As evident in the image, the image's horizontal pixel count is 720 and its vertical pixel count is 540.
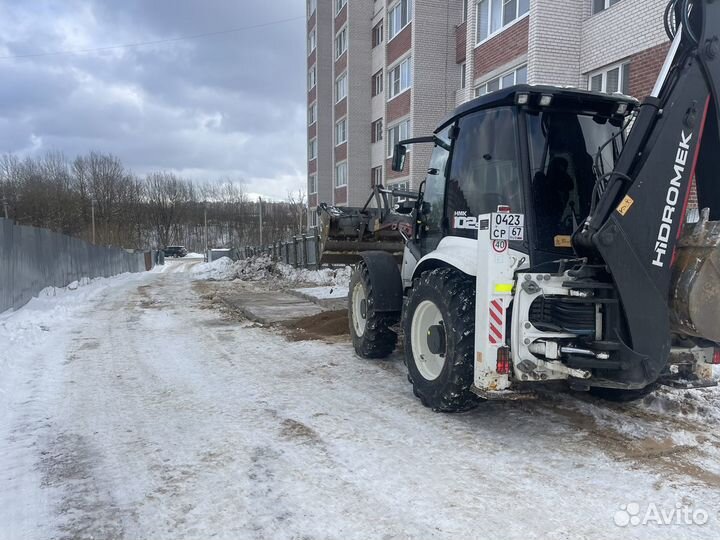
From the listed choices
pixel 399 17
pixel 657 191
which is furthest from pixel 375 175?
pixel 657 191

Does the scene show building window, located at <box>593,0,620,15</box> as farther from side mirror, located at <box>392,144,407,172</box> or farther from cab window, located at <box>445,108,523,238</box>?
cab window, located at <box>445,108,523,238</box>

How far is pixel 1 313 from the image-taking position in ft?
33.6

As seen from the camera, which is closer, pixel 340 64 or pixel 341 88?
pixel 340 64

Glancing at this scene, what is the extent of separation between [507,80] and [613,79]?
12.2ft

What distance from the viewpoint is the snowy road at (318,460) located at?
299 cm

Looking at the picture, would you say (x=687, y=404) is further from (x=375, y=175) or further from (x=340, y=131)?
(x=340, y=131)

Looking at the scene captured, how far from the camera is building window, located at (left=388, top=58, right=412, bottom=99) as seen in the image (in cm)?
2428

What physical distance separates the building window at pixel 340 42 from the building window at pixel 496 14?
16.4 metres

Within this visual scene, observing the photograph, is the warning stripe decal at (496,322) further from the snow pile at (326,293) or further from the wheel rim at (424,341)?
the snow pile at (326,293)

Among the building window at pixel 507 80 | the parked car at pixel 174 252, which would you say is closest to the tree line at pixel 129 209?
the parked car at pixel 174 252

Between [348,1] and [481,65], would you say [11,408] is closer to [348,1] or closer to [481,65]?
[481,65]

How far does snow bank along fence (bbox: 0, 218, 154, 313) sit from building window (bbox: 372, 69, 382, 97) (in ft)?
55.5

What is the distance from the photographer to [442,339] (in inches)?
188

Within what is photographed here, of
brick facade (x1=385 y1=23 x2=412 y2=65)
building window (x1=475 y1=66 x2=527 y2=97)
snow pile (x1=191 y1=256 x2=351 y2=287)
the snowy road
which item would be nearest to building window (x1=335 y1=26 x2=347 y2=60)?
brick facade (x1=385 y1=23 x2=412 y2=65)
